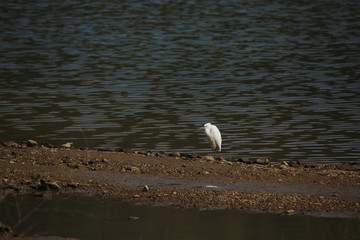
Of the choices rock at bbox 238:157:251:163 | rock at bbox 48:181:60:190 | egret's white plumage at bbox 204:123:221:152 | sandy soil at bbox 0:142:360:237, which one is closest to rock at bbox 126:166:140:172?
sandy soil at bbox 0:142:360:237

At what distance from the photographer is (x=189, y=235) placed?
463 inches

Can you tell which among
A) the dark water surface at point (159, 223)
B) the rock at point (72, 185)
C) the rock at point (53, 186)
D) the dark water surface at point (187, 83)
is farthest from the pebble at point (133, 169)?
the dark water surface at point (187, 83)

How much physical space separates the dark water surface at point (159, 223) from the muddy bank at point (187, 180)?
0.51 metres

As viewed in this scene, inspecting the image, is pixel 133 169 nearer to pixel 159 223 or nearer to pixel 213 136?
pixel 213 136

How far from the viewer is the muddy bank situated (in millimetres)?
13625

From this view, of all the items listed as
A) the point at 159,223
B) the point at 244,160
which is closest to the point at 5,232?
the point at 159,223

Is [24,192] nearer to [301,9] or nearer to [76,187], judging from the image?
[76,187]

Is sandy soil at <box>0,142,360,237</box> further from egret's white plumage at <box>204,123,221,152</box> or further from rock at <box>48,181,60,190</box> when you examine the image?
egret's white plumage at <box>204,123,221,152</box>

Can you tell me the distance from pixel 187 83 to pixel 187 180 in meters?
19.5

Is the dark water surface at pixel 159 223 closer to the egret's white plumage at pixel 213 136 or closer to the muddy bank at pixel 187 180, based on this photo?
the muddy bank at pixel 187 180

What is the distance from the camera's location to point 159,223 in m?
12.4

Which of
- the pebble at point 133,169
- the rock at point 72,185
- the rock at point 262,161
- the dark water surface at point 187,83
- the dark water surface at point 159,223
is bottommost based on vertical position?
the dark water surface at point 187,83

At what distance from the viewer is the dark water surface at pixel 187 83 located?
73.9 feet

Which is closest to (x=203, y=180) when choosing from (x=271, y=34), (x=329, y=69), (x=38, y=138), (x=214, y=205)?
(x=214, y=205)
